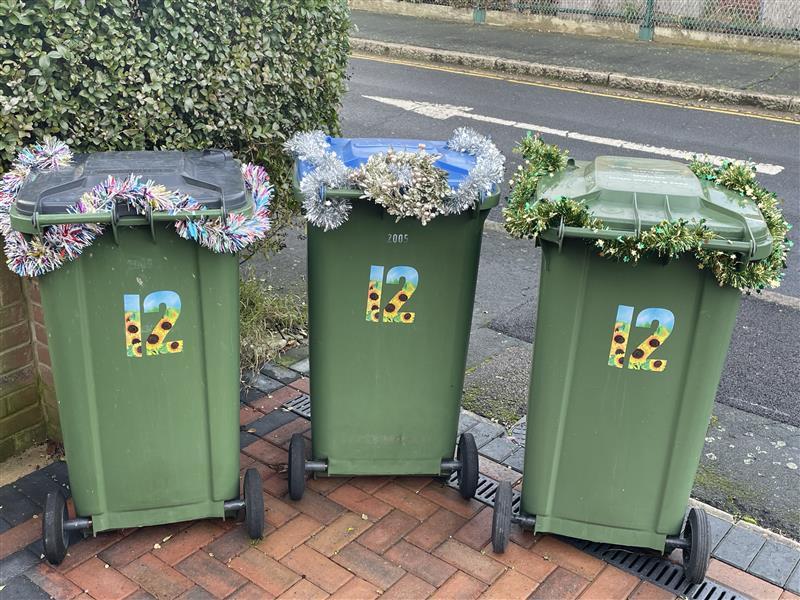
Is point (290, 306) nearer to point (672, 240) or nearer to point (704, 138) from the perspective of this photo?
point (672, 240)

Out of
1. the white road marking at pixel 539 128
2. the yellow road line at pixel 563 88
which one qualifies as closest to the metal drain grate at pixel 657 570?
the white road marking at pixel 539 128

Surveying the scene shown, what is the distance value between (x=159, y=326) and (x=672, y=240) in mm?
1831

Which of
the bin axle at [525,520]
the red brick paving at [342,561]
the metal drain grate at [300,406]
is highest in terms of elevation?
the bin axle at [525,520]

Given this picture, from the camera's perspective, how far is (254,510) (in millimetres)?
3412

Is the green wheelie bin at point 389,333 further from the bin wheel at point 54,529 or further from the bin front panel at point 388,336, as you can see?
the bin wheel at point 54,529

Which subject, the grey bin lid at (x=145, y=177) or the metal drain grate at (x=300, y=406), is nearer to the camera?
the grey bin lid at (x=145, y=177)

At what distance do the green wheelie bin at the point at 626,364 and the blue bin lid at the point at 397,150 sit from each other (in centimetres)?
34

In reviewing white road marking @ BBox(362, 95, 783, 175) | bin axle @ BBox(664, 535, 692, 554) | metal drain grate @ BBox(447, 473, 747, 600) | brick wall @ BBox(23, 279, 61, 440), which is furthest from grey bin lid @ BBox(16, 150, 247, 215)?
white road marking @ BBox(362, 95, 783, 175)

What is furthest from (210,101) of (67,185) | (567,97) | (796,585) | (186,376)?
(567,97)

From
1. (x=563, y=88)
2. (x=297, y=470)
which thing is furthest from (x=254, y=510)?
(x=563, y=88)

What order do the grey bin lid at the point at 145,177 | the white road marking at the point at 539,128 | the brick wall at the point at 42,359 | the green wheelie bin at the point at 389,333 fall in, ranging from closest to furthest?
the grey bin lid at the point at 145,177, the green wheelie bin at the point at 389,333, the brick wall at the point at 42,359, the white road marking at the point at 539,128

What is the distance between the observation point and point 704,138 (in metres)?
9.80

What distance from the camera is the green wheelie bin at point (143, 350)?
9.72ft

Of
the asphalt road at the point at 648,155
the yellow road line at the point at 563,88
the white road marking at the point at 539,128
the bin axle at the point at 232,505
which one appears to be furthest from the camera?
the yellow road line at the point at 563,88
